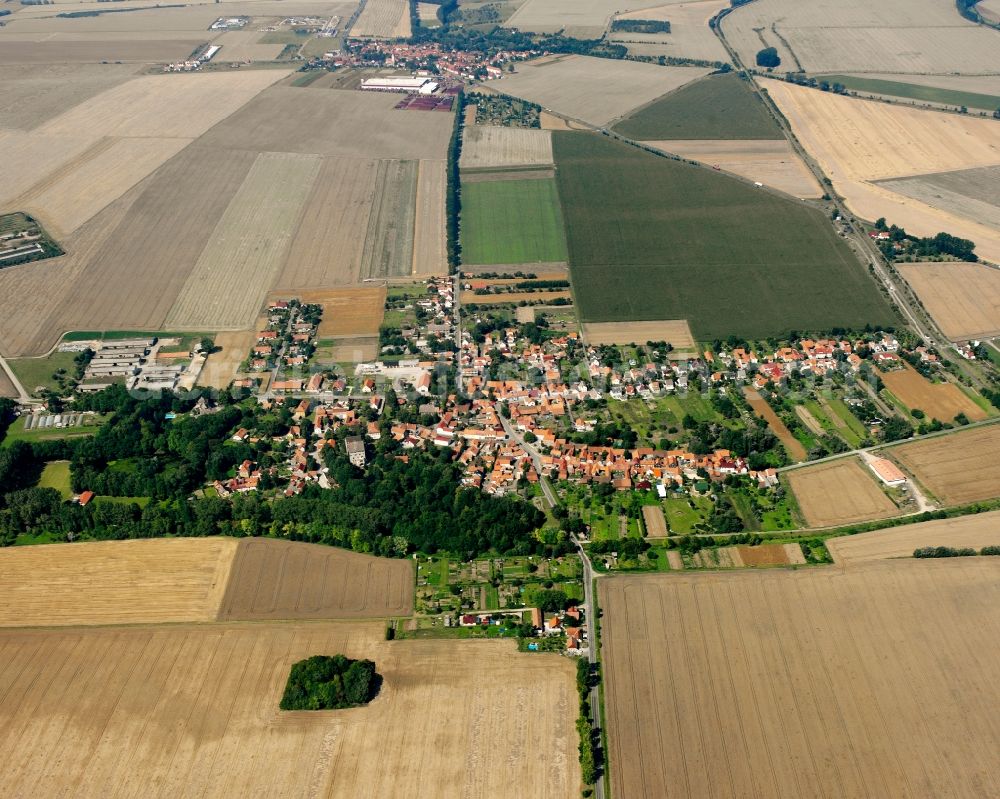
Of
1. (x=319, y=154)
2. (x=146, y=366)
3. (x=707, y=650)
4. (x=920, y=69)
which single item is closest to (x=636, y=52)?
(x=920, y=69)

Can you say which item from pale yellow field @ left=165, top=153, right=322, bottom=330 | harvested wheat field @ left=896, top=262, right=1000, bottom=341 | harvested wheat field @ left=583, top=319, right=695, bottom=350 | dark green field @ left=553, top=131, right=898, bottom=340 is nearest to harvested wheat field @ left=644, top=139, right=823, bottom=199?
dark green field @ left=553, top=131, right=898, bottom=340

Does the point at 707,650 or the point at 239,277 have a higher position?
the point at 239,277

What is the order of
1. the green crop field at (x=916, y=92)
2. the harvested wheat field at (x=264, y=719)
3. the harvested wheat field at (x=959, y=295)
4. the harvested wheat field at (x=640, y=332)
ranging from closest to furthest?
1. the harvested wheat field at (x=264, y=719)
2. the harvested wheat field at (x=640, y=332)
3. the harvested wheat field at (x=959, y=295)
4. the green crop field at (x=916, y=92)

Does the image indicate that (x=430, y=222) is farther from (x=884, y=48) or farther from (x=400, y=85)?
(x=884, y=48)

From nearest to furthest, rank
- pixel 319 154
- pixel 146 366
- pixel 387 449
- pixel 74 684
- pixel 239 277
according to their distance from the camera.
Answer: pixel 74 684 < pixel 387 449 < pixel 146 366 < pixel 239 277 < pixel 319 154

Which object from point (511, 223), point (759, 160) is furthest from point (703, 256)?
point (759, 160)

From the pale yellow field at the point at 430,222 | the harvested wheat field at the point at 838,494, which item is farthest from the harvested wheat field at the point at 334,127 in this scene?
the harvested wheat field at the point at 838,494

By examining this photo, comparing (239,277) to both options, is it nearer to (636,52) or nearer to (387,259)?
(387,259)

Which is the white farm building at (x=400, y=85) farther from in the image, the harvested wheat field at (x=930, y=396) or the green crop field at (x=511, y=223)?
the harvested wheat field at (x=930, y=396)
